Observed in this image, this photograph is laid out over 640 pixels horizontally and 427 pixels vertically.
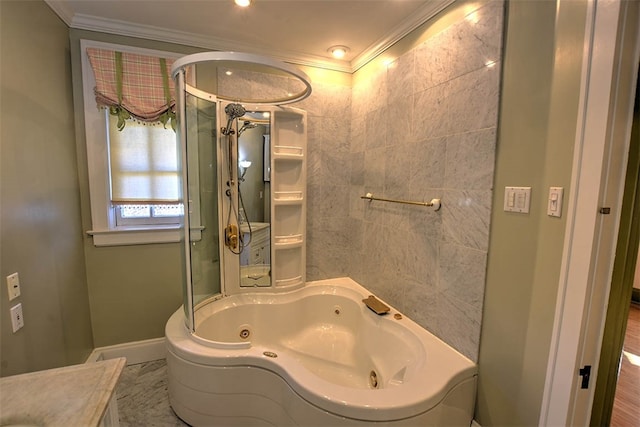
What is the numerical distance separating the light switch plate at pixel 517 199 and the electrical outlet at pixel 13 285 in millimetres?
2250

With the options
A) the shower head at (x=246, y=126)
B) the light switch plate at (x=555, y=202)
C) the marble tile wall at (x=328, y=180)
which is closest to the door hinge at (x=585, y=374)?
the light switch plate at (x=555, y=202)

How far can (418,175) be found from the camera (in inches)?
70.9

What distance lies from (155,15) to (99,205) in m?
1.32

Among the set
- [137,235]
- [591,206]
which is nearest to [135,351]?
[137,235]

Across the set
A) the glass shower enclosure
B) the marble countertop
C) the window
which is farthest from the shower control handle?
the marble countertop

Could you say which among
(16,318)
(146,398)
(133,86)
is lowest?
(146,398)

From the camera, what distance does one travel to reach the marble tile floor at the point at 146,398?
1.74 m

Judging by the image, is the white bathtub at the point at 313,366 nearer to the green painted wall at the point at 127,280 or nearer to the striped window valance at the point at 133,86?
the green painted wall at the point at 127,280

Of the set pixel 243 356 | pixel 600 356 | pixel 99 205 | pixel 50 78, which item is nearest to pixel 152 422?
pixel 243 356

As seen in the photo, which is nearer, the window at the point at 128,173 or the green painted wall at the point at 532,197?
the green painted wall at the point at 532,197

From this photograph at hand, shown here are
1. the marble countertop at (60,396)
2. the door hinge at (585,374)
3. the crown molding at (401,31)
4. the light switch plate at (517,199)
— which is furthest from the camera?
the crown molding at (401,31)

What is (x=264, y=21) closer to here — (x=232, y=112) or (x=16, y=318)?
(x=232, y=112)

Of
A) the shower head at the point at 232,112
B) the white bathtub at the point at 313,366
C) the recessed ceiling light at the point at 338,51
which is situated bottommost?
the white bathtub at the point at 313,366

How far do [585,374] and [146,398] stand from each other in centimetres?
238
